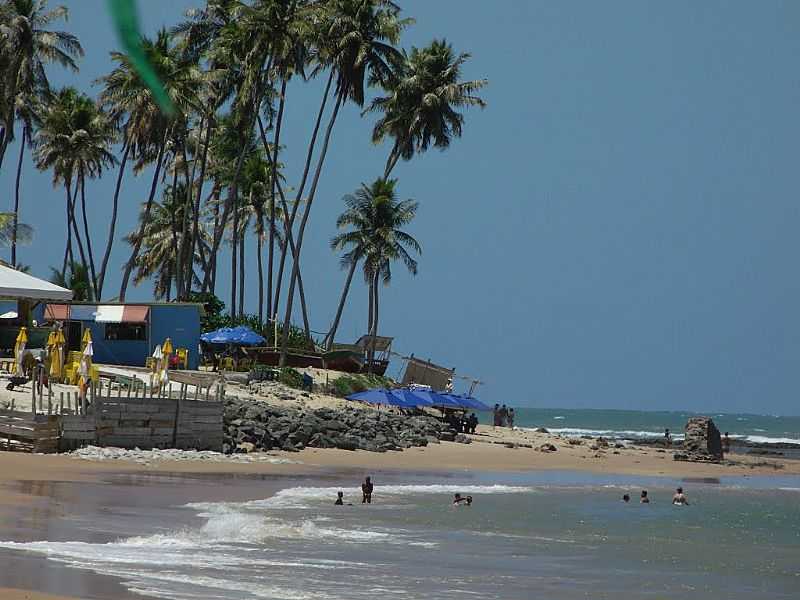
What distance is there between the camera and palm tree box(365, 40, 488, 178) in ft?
200

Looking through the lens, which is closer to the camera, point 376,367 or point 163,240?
point 376,367

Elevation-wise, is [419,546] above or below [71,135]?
below

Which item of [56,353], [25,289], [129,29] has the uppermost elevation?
[25,289]

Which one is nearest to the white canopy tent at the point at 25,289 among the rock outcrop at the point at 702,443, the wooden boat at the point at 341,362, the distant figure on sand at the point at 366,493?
the distant figure on sand at the point at 366,493

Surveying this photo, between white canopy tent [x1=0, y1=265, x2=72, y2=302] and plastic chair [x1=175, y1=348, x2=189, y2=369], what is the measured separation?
822 centimetres

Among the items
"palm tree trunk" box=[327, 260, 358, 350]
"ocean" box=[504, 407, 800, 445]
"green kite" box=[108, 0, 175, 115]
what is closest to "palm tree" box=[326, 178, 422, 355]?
"palm tree trunk" box=[327, 260, 358, 350]

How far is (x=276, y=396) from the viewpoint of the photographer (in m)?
40.1

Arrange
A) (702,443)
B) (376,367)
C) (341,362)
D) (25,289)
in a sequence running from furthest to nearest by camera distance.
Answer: (376,367)
(341,362)
(702,443)
(25,289)

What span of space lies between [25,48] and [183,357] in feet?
58.1

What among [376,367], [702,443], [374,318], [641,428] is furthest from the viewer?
[641,428]

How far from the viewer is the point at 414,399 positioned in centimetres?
4241

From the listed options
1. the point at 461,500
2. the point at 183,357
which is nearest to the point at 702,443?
the point at 183,357

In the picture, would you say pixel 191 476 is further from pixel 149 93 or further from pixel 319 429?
pixel 149 93

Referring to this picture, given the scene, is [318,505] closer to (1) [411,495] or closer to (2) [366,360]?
(1) [411,495]
